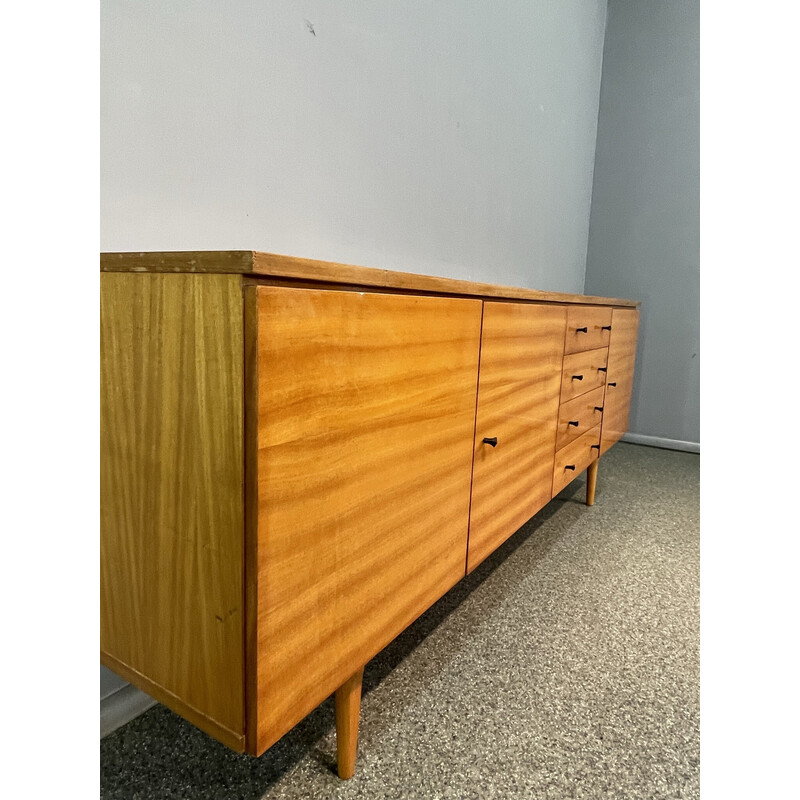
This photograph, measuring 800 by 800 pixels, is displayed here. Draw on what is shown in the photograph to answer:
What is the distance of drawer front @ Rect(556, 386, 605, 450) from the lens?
52.9 inches

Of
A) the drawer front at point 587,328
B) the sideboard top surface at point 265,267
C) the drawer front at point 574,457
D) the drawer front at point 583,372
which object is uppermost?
the sideboard top surface at point 265,267

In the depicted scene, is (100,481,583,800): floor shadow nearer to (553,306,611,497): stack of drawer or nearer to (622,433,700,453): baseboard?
(553,306,611,497): stack of drawer

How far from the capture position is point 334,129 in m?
1.17

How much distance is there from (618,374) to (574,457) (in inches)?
19.9

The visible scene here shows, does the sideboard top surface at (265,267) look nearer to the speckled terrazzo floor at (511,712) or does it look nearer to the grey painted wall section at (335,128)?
the grey painted wall section at (335,128)

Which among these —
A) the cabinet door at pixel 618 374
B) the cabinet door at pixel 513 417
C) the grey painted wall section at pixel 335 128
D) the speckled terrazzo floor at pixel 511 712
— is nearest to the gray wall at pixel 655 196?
the grey painted wall section at pixel 335 128

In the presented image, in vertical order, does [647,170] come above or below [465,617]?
above

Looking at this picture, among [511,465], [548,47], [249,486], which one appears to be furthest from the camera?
[548,47]

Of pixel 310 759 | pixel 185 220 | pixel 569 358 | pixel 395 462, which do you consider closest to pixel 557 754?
pixel 310 759

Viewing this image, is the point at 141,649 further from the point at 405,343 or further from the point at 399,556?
the point at 405,343

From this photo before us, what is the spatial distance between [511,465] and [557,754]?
0.45m

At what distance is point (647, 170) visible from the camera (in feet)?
8.94

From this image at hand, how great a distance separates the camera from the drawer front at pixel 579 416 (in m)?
1.34

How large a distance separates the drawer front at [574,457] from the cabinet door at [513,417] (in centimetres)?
8
